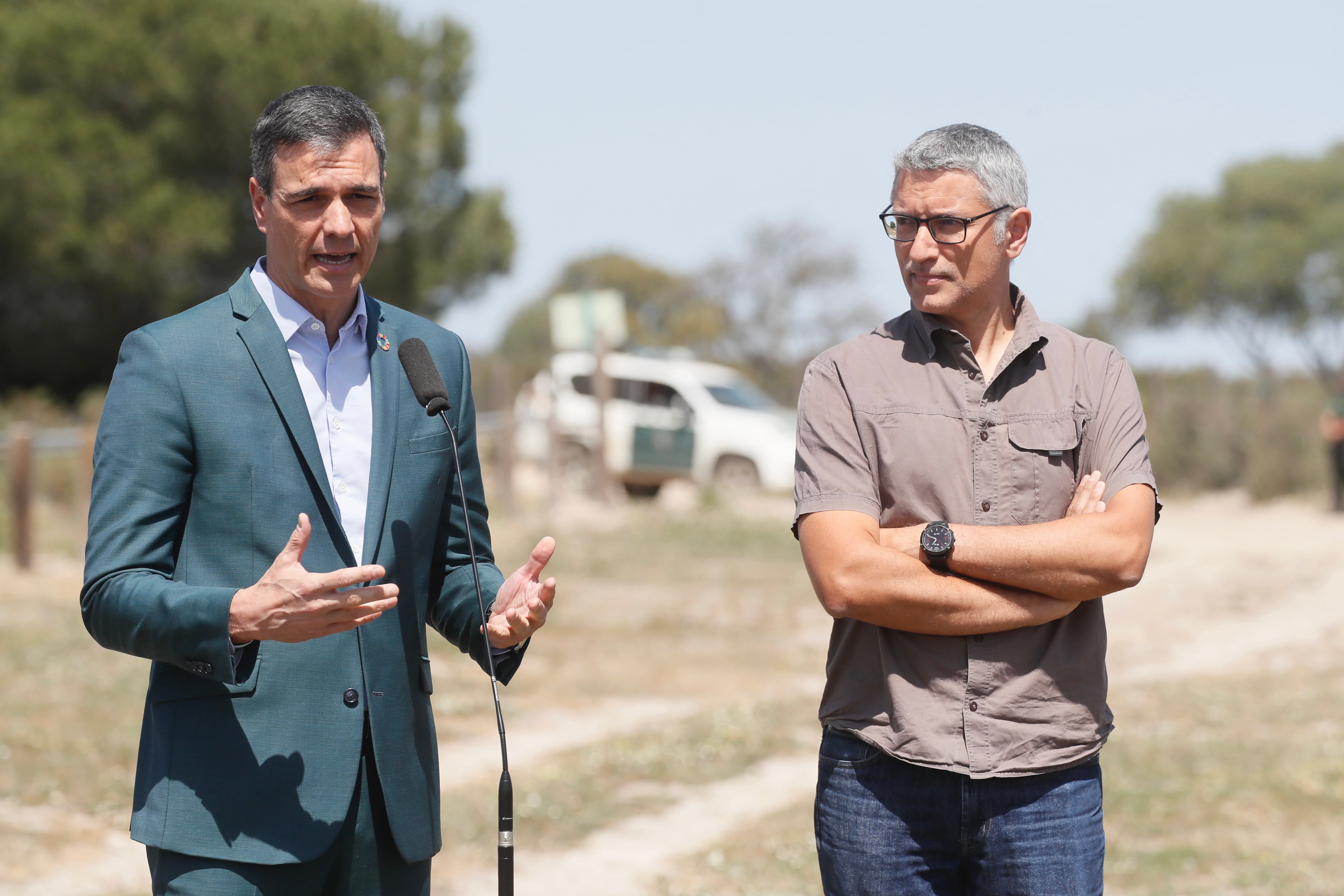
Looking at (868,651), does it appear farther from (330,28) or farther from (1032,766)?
(330,28)

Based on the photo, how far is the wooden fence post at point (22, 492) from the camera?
11.8m

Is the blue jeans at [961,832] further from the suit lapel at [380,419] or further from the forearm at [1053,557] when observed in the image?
the suit lapel at [380,419]

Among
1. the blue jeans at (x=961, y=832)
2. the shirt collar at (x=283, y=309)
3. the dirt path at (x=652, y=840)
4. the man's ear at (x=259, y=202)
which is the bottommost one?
the dirt path at (x=652, y=840)

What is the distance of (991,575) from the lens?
2766 millimetres

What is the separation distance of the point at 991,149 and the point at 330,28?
22.3 m

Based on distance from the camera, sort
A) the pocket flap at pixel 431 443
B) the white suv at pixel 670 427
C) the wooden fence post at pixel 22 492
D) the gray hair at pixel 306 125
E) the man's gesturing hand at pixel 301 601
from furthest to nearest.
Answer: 1. the white suv at pixel 670 427
2. the wooden fence post at pixel 22 492
3. the pocket flap at pixel 431 443
4. the gray hair at pixel 306 125
5. the man's gesturing hand at pixel 301 601

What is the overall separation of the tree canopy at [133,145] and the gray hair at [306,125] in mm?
20817

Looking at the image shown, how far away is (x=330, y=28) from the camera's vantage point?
76.5ft

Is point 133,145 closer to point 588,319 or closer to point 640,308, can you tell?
point 588,319

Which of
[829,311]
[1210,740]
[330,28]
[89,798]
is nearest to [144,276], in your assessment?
[330,28]

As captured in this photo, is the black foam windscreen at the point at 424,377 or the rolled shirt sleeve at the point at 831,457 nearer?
the black foam windscreen at the point at 424,377

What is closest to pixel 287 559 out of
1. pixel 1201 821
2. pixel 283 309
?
pixel 283 309

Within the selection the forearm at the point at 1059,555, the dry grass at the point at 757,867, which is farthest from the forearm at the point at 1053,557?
the dry grass at the point at 757,867

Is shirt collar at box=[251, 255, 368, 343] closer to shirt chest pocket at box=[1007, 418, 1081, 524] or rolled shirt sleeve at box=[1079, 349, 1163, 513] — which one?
shirt chest pocket at box=[1007, 418, 1081, 524]
